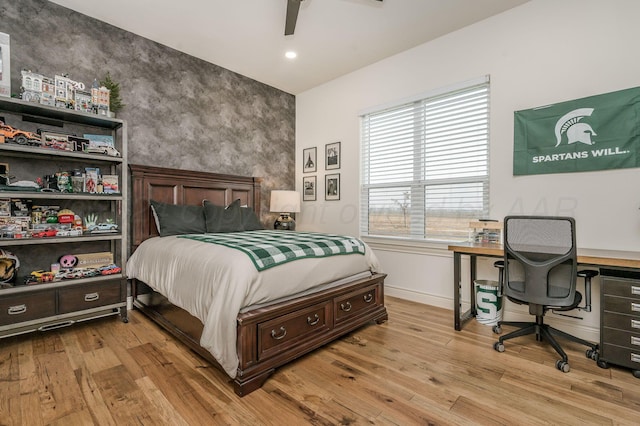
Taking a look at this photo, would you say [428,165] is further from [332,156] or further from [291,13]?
[291,13]

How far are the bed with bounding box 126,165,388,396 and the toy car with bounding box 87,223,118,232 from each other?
0.30 meters

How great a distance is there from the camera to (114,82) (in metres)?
3.10

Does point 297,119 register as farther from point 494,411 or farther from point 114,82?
point 494,411

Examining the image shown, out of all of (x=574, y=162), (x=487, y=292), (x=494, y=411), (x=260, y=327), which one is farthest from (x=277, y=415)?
(x=574, y=162)

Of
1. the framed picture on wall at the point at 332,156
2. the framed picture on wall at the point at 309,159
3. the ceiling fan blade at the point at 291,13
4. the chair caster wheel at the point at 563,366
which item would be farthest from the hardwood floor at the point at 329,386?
the framed picture on wall at the point at 309,159

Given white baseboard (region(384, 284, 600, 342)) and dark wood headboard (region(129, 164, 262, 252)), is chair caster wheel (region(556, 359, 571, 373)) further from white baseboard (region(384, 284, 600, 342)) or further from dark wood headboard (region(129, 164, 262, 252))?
dark wood headboard (region(129, 164, 262, 252))

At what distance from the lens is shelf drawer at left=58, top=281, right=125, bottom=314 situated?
2486 millimetres

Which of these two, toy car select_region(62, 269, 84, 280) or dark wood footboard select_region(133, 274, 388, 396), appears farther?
toy car select_region(62, 269, 84, 280)

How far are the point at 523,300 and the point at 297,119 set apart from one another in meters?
4.02

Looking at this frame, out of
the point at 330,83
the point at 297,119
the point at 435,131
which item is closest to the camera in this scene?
the point at 435,131

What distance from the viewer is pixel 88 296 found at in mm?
2609

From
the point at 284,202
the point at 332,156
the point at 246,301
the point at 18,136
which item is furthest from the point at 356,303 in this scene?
the point at 18,136

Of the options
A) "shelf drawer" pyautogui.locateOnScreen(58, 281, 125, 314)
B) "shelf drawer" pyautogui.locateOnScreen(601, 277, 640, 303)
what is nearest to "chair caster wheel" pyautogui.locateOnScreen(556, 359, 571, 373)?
"shelf drawer" pyautogui.locateOnScreen(601, 277, 640, 303)

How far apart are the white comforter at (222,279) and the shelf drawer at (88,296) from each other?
33cm
